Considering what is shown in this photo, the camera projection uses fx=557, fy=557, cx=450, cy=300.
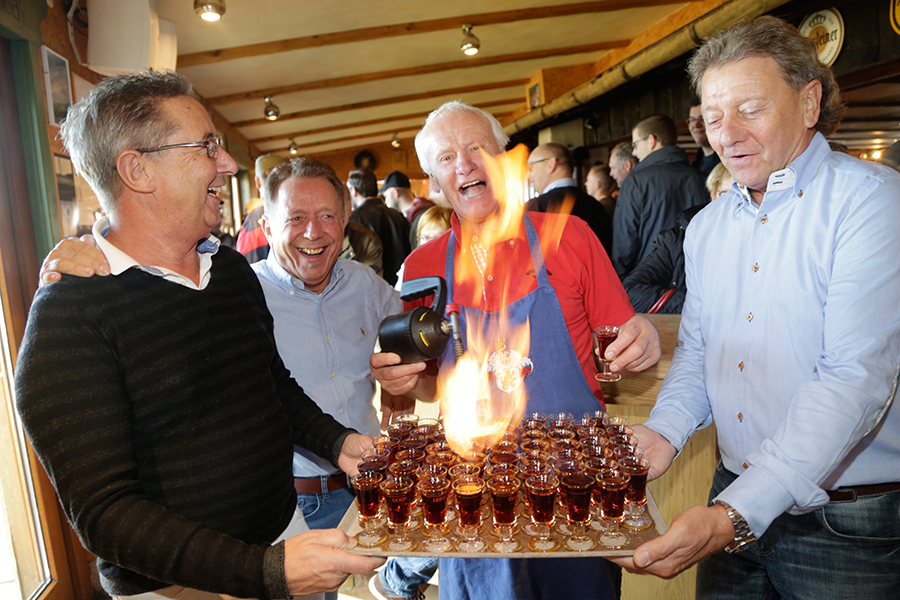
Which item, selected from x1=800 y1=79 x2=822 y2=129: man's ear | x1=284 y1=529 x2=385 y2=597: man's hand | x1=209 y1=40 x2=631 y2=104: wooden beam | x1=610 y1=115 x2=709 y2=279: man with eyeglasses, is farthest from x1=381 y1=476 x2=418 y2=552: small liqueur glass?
x1=209 y1=40 x2=631 y2=104: wooden beam

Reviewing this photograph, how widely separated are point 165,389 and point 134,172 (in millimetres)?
601

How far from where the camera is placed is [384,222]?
5.61 meters

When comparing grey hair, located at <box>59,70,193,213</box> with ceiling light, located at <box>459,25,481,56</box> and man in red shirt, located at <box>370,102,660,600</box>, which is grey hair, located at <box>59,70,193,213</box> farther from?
ceiling light, located at <box>459,25,481,56</box>

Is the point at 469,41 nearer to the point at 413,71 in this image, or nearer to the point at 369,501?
the point at 413,71

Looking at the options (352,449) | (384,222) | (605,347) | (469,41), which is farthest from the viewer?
(469,41)

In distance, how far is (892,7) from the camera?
4340 millimetres

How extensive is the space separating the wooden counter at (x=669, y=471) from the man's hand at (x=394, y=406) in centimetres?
95

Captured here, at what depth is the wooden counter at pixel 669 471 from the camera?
2.65 meters

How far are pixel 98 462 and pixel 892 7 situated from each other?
19.3 ft

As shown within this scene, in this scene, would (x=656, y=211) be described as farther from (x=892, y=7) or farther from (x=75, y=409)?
(x=75, y=409)

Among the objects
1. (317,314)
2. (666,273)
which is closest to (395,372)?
(317,314)

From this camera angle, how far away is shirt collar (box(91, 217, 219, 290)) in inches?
59.0

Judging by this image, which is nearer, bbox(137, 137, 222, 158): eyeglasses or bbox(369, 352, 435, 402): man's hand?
bbox(137, 137, 222, 158): eyeglasses

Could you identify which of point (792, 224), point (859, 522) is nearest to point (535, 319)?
Answer: point (792, 224)
